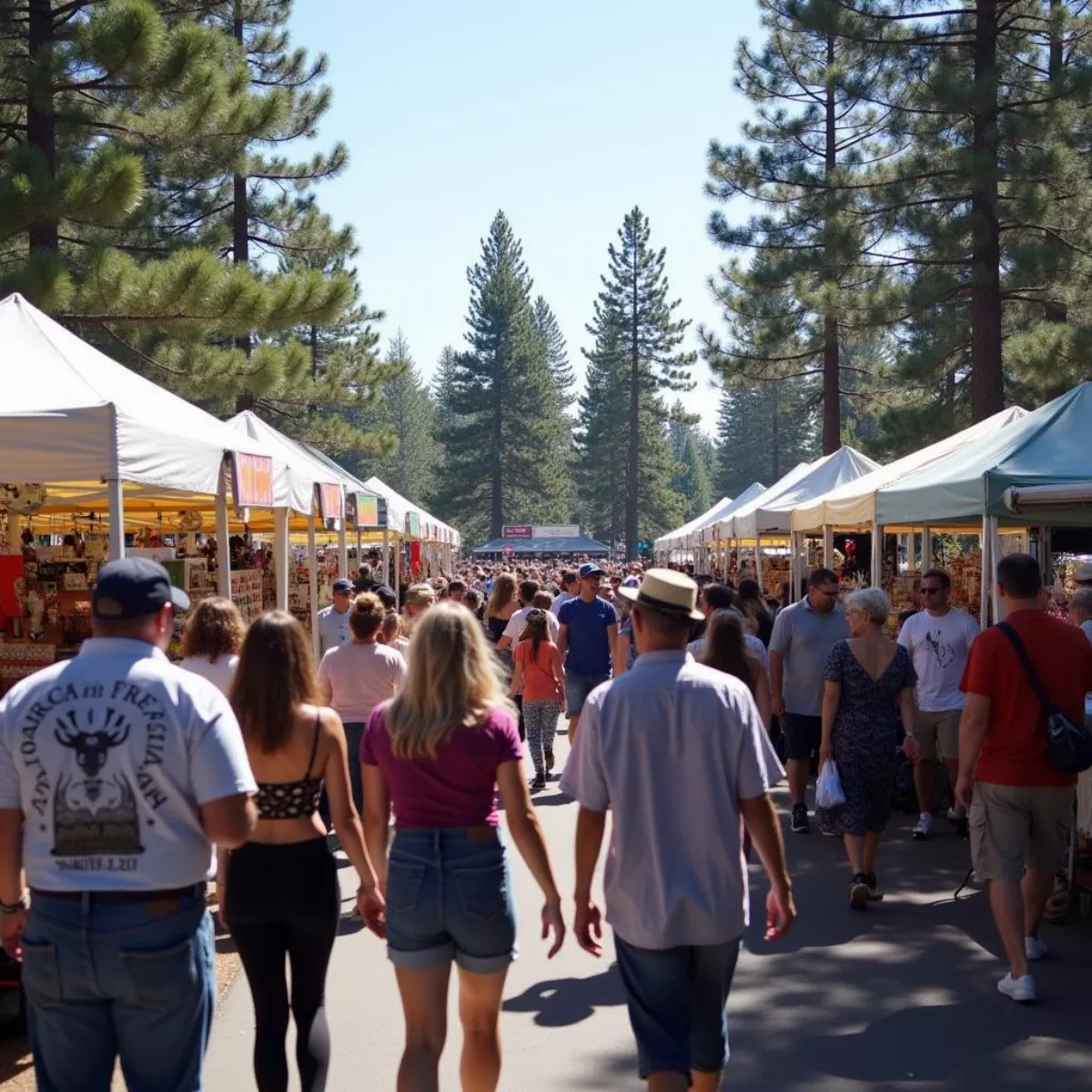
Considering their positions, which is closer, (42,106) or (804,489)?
(42,106)

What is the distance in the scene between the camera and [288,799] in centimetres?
444

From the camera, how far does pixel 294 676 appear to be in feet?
14.9

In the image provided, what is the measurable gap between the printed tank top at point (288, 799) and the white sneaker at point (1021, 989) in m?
3.31

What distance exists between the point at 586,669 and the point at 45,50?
993 cm

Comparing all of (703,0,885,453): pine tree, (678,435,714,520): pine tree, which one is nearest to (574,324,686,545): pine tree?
(678,435,714,520): pine tree

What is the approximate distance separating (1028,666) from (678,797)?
274 cm

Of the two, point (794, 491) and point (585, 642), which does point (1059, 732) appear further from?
point (794, 491)

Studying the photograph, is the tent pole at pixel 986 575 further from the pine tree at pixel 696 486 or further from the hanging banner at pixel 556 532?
the pine tree at pixel 696 486

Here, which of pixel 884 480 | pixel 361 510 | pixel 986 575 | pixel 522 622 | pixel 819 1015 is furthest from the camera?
pixel 361 510

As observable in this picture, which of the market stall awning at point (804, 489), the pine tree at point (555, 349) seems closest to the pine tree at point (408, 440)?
the pine tree at point (555, 349)

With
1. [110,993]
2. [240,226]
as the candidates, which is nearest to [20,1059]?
[110,993]

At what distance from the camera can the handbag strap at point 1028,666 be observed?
19.6 ft

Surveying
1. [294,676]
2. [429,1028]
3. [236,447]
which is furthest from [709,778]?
[236,447]

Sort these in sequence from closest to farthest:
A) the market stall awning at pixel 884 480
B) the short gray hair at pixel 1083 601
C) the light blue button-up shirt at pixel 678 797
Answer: the light blue button-up shirt at pixel 678 797 → the short gray hair at pixel 1083 601 → the market stall awning at pixel 884 480
